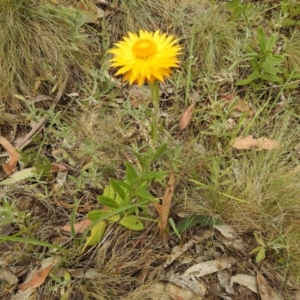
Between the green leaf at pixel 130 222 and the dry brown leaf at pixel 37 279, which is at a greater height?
the green leaf at pixel 130 222

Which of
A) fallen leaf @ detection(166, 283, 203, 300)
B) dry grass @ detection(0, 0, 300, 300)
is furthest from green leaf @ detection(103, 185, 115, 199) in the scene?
fallen leaf @ detection(166, 283, 203, 300)

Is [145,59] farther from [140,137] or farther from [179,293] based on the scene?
[179,293]

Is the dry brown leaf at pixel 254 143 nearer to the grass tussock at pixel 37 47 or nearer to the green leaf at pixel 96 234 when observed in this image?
the green leaf at pixel 96 234

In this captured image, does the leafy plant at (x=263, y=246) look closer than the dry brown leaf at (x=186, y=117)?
Yes

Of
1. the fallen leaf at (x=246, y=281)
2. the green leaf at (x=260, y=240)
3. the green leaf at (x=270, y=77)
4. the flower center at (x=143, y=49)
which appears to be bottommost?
the fallen leaf at (x=246, y=281)

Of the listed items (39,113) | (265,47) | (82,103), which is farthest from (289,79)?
(39,113)

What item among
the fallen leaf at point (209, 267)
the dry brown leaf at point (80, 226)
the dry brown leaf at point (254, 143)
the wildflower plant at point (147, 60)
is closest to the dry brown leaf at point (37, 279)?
the dry brown leaf at point (80, 226)

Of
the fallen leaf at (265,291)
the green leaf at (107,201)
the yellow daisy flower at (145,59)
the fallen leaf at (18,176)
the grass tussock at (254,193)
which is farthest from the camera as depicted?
the fallen leaf at (18,176)
